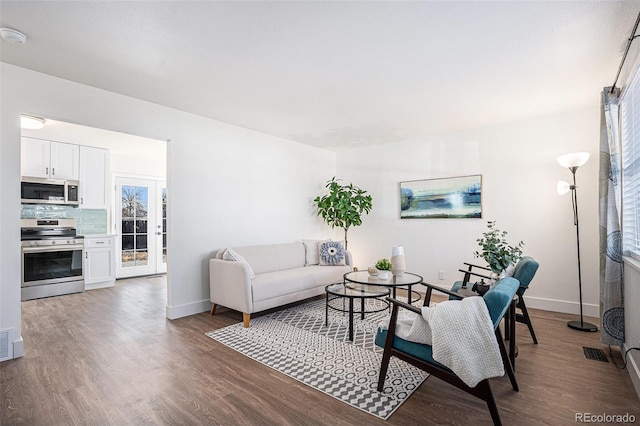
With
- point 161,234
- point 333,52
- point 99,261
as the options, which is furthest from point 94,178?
point 333,52

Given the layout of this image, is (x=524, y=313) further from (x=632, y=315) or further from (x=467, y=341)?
(x=467, y=341)

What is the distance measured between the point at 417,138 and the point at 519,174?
5.25ft

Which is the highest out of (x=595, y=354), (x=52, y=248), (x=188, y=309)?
(x=52, y=248)

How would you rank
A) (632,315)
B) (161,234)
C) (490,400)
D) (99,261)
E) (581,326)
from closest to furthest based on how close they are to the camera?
(490,400) → (632,315) → (581,326) → (99,261) → (161,234)

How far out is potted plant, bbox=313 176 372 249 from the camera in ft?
18.0

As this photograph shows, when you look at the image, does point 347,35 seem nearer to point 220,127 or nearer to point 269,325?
point 220,127

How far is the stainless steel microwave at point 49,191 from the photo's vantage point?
4.98 meters

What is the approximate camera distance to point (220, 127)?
4355 millimetres

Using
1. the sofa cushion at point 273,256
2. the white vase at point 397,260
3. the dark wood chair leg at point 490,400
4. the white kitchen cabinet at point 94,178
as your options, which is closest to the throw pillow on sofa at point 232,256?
the sofa cushion at point 273,256

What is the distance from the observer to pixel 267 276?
3951 millimetres

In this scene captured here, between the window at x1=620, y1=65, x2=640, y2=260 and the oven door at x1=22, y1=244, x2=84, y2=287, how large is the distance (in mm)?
7115

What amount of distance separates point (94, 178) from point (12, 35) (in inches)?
159

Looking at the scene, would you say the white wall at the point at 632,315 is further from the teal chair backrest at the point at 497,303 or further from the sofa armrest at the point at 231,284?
the sofa armrest at the point at 231,284

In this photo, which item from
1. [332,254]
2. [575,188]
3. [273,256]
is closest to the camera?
[575,188]
